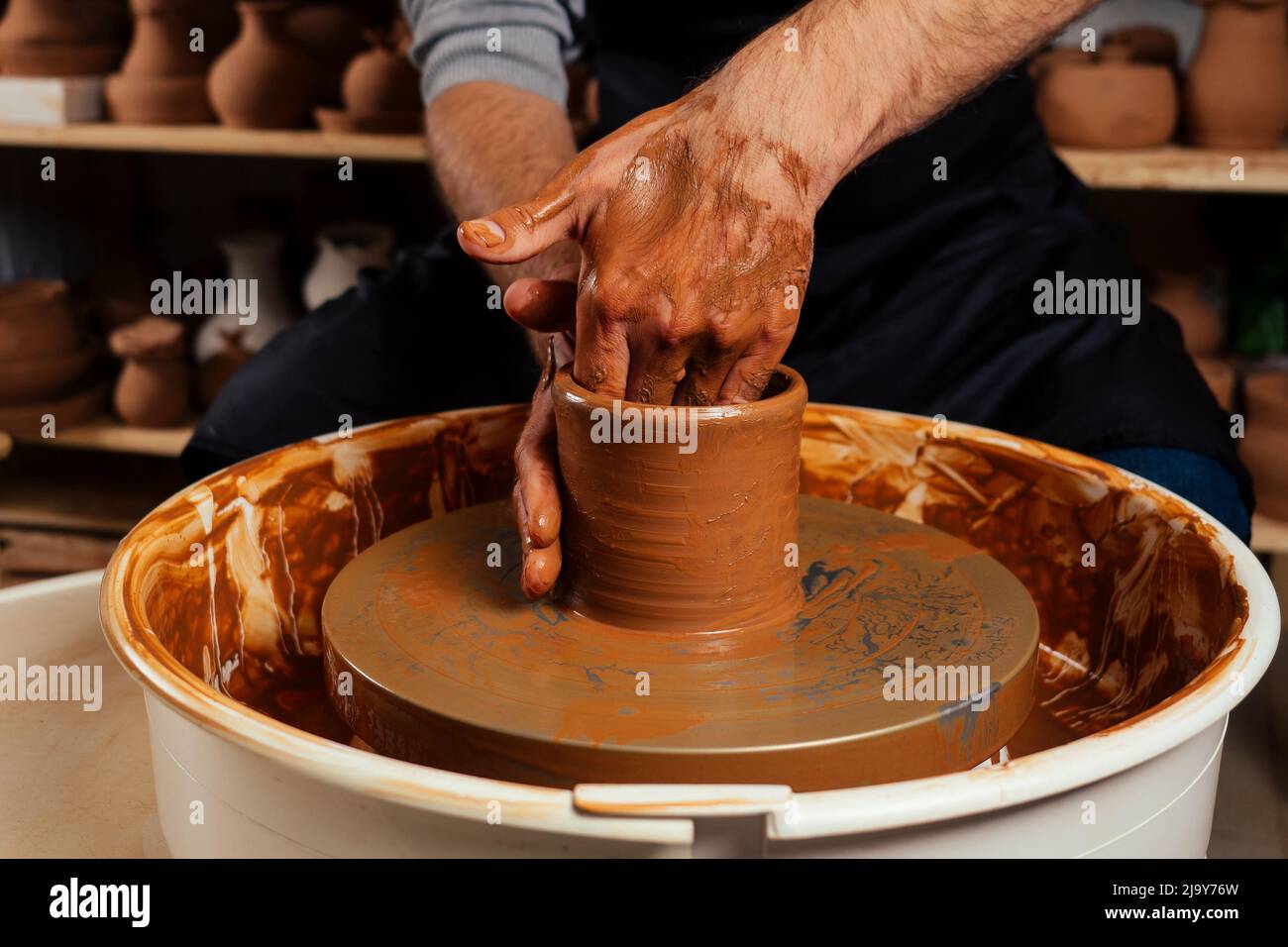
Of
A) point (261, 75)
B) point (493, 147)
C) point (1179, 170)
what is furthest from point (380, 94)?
point (1179, 170)

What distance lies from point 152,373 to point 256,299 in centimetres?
26

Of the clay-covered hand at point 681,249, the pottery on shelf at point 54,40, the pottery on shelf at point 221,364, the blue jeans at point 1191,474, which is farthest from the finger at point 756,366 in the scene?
the pottery on shelf at point 54,40

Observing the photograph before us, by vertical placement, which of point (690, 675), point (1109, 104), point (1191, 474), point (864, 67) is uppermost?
point (1109, 104)

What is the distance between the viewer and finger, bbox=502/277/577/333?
3.15 feet

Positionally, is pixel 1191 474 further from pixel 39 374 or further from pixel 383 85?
pixel 39 374

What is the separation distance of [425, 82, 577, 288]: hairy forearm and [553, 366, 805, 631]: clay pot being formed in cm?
45

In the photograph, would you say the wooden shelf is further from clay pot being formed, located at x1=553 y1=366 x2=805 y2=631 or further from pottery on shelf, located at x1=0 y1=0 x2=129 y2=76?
pottery on shelf, located at x1=0 y1=0 x2=129 y2=76

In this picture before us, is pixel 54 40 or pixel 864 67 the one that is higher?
pixel 54 40

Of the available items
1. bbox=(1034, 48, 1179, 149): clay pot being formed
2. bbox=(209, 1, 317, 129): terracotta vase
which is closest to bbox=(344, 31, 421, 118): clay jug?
bbox=(209, 1, 317, 129): terracotta vase

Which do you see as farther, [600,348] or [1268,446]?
[1268,446]

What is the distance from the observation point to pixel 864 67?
99cm
